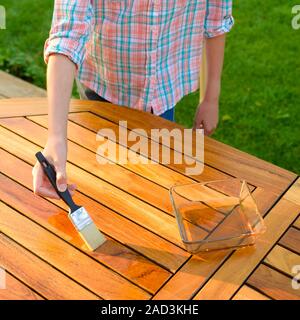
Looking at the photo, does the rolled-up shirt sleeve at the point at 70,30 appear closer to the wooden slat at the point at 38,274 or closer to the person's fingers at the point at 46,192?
the person's fingers at the point at 46,192

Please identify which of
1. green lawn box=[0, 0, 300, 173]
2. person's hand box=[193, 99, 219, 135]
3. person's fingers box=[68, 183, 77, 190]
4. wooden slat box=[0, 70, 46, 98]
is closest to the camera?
person's fingers box=[68, 183, 77, 190]

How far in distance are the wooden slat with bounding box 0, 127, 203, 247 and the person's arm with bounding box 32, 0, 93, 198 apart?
0.40ft

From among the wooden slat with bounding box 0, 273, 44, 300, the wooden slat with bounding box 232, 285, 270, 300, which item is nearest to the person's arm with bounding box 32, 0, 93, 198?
the wooden slat with bounding box 0, 273, 44, 300

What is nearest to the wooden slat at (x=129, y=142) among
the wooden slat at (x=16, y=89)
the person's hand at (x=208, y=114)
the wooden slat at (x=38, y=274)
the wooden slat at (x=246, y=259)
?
the wooden slat at (x=246, y=259)

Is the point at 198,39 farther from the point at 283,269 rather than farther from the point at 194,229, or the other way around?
the point at 283,269

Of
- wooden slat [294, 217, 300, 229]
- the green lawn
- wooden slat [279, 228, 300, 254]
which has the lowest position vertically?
the green lawn

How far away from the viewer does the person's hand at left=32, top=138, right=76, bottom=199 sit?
1409 millimetres

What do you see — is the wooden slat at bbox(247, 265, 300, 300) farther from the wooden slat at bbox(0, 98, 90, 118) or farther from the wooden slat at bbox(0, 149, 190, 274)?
the wooden slat at bbox(0, 98, 90, 118)

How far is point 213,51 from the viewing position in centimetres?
209

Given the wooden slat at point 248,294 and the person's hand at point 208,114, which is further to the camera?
the person's hand at point 208,114

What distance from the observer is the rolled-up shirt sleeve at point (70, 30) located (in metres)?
1.53

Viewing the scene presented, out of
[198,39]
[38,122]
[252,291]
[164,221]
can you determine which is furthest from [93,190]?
[198,39]

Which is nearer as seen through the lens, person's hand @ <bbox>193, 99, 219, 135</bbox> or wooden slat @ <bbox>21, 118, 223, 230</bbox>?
wooden slat @ <bbox>21, 118, 223, 230</bbox>

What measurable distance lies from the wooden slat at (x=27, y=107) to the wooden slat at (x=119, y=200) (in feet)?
0.63
